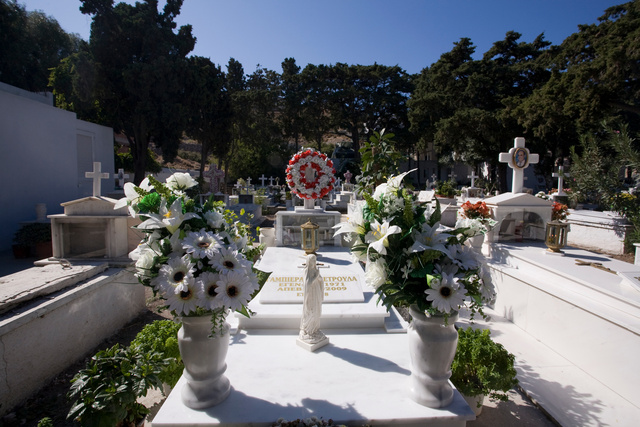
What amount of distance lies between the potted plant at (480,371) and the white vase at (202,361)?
7.04 ft

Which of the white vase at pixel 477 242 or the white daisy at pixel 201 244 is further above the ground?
the white daisy at pixel 201 244

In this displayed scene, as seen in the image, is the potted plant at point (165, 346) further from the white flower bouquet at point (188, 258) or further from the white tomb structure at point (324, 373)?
the white flower bouquet at point (188, 258)

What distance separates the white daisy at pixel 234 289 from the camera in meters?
2.39

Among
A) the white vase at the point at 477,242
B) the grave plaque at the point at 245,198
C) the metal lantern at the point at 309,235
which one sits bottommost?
the white vase at the point at 477,242

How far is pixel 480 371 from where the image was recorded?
328cm

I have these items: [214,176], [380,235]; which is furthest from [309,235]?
[214,176]

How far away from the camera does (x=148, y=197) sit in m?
2.61

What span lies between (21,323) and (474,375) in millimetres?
4664

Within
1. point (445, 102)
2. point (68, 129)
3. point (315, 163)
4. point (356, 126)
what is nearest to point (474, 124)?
point (445, 102)

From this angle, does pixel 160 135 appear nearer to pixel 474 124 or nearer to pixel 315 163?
pixel 315 163

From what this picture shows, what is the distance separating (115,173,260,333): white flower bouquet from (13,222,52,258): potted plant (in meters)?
7.99

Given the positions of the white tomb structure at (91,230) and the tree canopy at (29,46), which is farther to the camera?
the tree canopy at (29,46)

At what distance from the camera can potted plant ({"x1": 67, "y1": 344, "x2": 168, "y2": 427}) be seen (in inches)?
101

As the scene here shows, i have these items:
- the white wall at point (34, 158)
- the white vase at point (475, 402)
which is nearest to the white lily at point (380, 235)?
the white vase at point (475, 402)
